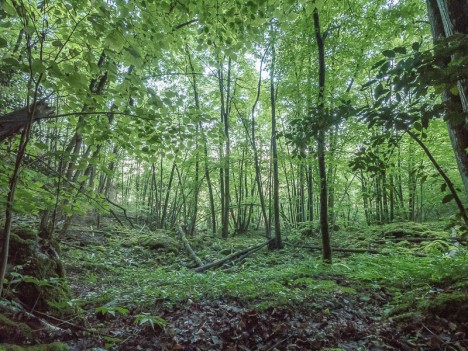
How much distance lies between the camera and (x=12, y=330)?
2.27 meters

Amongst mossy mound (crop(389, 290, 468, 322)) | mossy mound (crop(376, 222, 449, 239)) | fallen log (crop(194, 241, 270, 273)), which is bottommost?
fallen log (crop(194, 241, 270, 273))

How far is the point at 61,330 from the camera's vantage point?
2672 millimetres

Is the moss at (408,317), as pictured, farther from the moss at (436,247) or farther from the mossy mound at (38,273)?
the moss at (436,247)

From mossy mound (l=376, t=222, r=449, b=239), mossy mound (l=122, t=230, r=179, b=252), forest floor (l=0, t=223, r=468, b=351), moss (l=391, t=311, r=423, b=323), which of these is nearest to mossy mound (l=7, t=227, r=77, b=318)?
forest floor (l=0, t=223, r=468, b=351)

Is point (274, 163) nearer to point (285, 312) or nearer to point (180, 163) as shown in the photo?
point (285, 312)

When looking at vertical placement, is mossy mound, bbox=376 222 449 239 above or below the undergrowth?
above

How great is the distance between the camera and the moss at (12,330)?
2.21m

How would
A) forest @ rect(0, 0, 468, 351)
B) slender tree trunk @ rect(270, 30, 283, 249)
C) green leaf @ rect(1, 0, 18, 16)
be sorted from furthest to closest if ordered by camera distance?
slender tree trunk @ rect(270, 30, 283, 249) < forest @ rect(0, 0, 468, 351) < green leaf @ rect(1, 0, 18, 16)

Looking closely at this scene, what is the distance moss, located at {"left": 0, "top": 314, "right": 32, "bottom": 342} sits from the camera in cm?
221

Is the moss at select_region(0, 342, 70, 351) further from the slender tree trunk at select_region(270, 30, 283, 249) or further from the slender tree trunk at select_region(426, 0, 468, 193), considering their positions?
the slender tree trunk at select_region(270, 30, 283, 249)

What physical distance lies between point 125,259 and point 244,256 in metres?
3.90

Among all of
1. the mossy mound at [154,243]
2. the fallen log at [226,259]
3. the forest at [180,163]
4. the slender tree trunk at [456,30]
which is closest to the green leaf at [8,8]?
the forest at [180,163]

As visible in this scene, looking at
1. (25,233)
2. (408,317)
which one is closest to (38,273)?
(25,233)

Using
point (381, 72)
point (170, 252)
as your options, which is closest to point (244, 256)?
point (170, 252)
